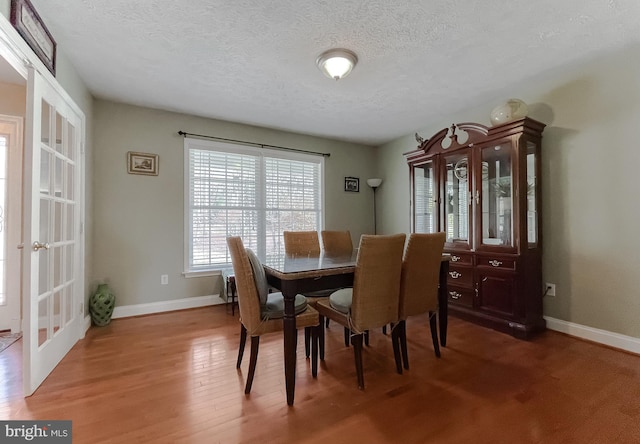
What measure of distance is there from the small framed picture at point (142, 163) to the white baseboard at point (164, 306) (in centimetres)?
152

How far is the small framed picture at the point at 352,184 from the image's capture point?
190 inches

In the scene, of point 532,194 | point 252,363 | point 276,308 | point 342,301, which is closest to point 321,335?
point 342,301

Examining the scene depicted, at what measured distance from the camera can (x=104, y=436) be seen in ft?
4.75

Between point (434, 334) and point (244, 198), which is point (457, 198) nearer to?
point (434, 334)

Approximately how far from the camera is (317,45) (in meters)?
2.24

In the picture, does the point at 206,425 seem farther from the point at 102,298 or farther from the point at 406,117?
the point at 406,117

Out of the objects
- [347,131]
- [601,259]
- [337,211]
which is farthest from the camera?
[337,211]

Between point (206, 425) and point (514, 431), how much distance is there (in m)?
1.56

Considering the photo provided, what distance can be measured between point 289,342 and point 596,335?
271 cm

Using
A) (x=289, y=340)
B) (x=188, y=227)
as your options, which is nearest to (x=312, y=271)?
(x=289, y=340)

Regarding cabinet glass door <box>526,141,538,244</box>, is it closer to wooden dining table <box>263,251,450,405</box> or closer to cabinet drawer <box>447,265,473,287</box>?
cabinet drawer <box>447,265,473,287</box>

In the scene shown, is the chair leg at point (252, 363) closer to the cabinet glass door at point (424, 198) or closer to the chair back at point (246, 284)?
the chair back at point (246, 284)

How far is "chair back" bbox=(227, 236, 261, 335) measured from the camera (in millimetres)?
1782

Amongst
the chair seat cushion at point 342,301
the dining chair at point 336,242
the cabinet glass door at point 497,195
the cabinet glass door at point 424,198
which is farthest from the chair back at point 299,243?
the cabinet glass door at point 497,195
